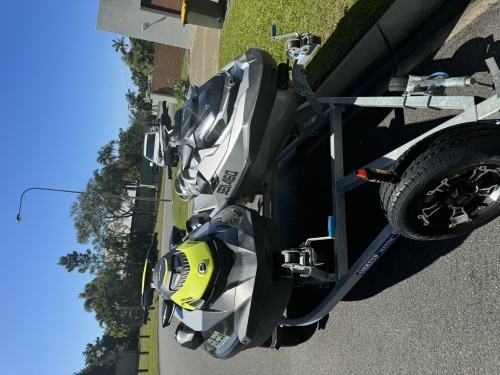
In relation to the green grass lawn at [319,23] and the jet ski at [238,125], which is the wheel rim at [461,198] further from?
the green grass lawn at [319,23]

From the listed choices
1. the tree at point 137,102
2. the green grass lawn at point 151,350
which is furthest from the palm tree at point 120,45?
the green grass lawn at point 151,350

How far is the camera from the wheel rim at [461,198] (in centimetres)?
277

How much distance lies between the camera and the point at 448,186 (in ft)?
9.38

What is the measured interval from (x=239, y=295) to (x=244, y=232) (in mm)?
617

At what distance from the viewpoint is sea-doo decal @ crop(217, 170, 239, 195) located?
4500 mm

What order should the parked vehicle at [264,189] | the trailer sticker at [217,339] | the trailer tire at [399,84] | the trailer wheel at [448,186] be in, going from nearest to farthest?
the trailer wheel at [448,186] → the parked vehicle at [264,189] → the trailer tire at [399,84] → the trailer sticker at [217,339]

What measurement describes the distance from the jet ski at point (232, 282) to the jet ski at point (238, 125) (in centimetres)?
69

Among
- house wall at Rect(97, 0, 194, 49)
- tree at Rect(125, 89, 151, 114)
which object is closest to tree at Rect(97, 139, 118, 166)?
tree at Rect(125, 89, 151, 114)

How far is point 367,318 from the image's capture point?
158 inches

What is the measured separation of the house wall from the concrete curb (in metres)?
17.8

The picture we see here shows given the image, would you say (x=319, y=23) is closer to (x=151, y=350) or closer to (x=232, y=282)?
(x=232, y=282)

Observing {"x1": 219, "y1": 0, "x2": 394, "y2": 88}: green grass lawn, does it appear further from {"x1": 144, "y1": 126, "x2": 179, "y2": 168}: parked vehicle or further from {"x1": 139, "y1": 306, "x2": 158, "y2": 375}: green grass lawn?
{"x1": 139, "y1": 306, "x2": 158, "y2": 375}: green grass lawn

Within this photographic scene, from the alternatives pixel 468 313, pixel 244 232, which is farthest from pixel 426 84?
pixel 244 232

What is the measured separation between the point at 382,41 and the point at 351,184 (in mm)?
2112
